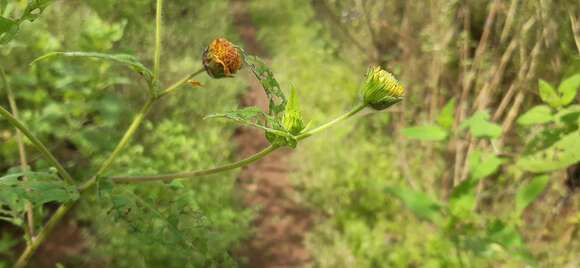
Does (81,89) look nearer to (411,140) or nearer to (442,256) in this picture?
(442,256)

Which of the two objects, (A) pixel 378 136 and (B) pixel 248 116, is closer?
(B) pixel 248 116

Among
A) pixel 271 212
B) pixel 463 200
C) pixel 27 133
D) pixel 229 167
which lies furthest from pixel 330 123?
pixel 271 212

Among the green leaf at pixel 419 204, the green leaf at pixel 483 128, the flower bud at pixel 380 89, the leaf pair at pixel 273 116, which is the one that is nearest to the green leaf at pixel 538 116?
the green leaf at pixel 483 128

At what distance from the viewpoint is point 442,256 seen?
88.1 inches

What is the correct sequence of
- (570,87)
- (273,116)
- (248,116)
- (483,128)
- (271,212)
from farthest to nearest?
(271,212) < (483,128) < (570,87) < (273,116) < (248,116)

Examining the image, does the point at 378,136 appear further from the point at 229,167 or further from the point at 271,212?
the point at 229,167

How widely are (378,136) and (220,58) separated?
2328 mm

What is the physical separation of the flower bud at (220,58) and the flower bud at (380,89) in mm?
249

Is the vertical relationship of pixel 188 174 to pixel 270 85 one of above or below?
below

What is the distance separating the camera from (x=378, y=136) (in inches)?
123

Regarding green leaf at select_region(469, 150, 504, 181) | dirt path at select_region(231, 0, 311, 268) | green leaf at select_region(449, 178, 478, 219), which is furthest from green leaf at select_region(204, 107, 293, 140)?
dirt path at select_region(231, 0, 311, 268)

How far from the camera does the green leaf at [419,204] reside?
6.71 feet

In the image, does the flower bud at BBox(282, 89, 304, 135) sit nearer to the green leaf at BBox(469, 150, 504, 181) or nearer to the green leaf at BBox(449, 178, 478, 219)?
the green leaf at BBox(469, 150, 504, 181)

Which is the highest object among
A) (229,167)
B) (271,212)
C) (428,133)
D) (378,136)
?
(378,136)
